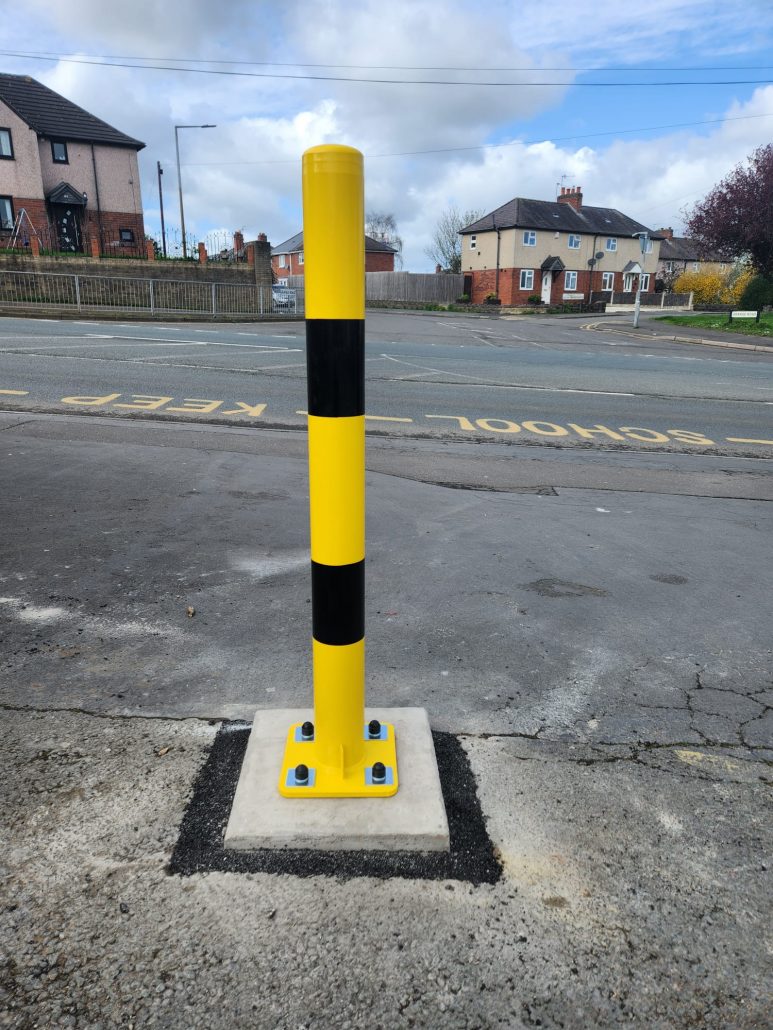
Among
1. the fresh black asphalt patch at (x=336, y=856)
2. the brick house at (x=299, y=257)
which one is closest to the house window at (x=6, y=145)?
the brick house at (x=299, y=257)

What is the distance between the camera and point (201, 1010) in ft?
5.00

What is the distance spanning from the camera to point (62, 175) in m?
38.6

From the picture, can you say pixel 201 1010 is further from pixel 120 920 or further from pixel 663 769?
pixel 663 769

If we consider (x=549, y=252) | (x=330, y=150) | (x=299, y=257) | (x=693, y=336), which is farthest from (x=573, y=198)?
(x=330, y=150)

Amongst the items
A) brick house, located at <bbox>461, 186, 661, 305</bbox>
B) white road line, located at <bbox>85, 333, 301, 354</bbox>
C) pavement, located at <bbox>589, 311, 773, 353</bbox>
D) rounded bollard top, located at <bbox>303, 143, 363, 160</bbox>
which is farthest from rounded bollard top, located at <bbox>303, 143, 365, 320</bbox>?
brick house, located at <bbox>461, 186, 661, 305</bbox>

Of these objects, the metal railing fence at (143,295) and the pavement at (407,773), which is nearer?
the pavement at (407,773)

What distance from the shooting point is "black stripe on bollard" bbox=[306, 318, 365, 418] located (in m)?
1.83

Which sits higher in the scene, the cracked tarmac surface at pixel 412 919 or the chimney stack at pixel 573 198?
the chimney stack at pixel 573 198

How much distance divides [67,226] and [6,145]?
4527 mm

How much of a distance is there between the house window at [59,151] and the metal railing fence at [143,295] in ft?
47.8

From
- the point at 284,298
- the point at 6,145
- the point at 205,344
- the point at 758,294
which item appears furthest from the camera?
the point at 758,294

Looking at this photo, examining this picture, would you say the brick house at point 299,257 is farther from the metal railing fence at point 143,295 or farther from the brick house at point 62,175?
the metal railing fence at point 143,295

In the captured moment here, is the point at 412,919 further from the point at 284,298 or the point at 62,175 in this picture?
the point at 62,175

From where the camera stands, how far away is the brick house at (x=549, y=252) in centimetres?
5738
